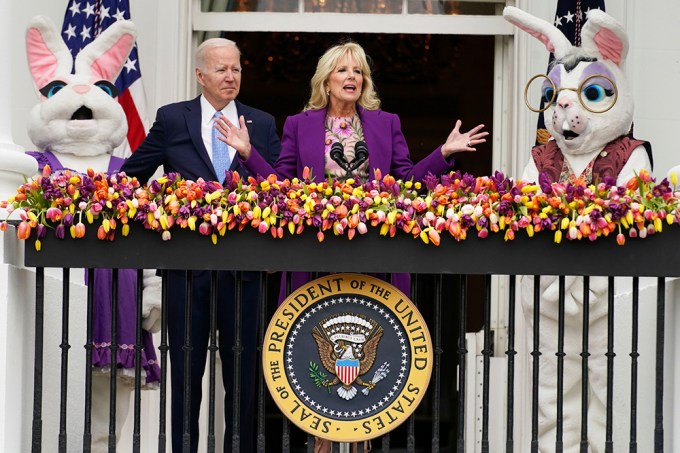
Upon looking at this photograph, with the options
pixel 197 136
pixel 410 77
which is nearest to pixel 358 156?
pixel 197 136

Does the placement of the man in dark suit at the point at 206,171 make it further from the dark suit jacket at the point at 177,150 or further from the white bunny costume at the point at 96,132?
the white bunny costume at the point at 96,132

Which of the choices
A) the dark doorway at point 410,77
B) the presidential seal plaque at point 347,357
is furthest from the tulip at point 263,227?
the dark doorway at point 410,77

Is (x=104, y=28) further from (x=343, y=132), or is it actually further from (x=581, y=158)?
(x=581, y=158)

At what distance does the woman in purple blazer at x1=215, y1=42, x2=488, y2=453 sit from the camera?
561 cm

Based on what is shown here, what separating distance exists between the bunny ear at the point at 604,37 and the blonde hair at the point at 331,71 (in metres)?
1.24

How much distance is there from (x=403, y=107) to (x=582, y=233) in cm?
640

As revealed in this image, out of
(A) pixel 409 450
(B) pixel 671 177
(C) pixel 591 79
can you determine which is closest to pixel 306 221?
(A) pixel 409 450

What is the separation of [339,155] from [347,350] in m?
0.85

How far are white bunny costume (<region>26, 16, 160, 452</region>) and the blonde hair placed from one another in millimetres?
1298

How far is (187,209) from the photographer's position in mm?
5000

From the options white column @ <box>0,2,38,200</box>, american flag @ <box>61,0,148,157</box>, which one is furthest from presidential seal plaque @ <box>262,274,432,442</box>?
american flag @ <box>61,0,148,157</box>

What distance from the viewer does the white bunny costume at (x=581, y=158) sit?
6312mm

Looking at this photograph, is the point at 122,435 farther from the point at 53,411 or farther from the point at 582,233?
the point at 582,233

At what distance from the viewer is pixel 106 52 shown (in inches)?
273
